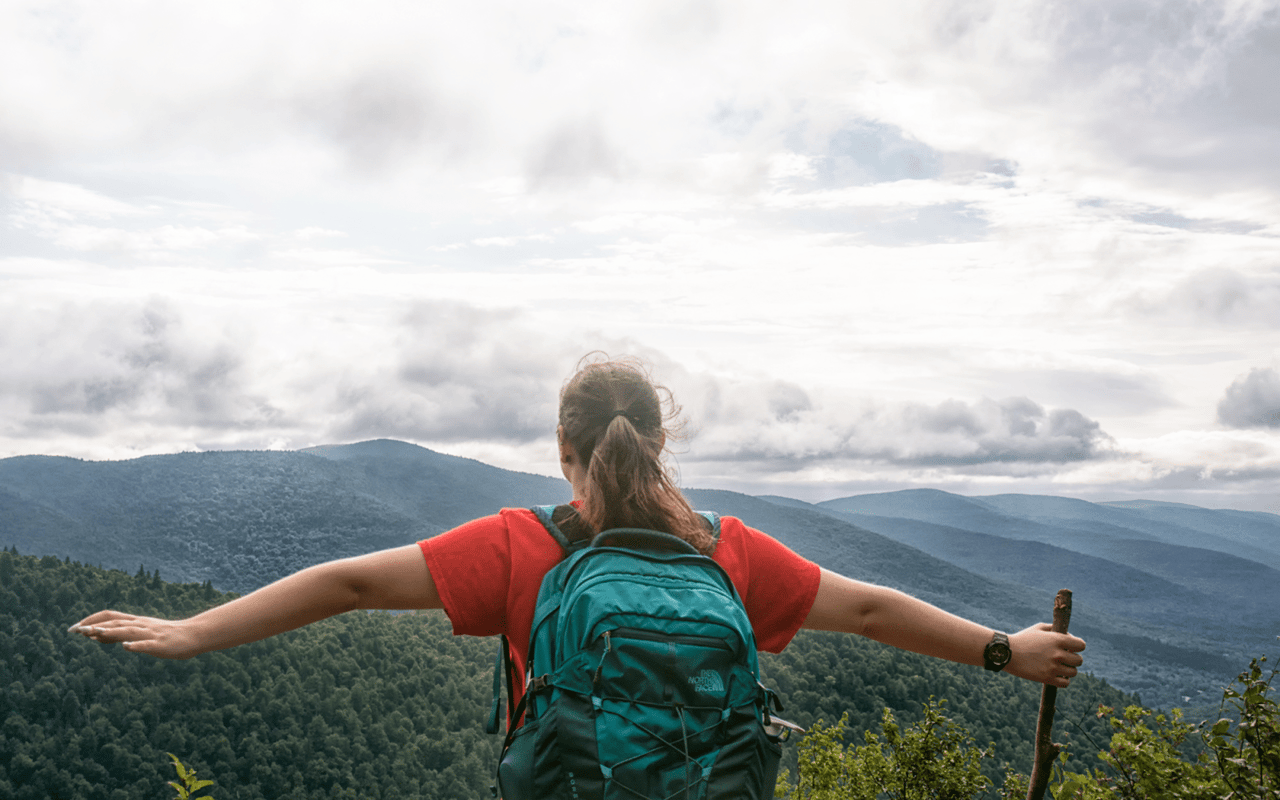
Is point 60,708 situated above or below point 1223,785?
below

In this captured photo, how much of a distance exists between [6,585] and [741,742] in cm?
9539

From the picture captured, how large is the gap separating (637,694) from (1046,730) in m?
1.27

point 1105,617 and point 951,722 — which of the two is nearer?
point 951,722

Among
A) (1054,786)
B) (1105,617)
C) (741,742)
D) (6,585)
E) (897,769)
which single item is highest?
(741,742)

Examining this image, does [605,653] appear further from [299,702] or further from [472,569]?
[299,702]

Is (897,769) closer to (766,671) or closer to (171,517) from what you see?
(766,671)

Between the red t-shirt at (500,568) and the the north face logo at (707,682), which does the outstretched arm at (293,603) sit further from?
the the north face logo at (707,682)

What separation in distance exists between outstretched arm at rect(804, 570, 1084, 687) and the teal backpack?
15.6 inches

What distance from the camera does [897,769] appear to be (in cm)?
654

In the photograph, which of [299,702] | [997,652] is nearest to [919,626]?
[997,652]

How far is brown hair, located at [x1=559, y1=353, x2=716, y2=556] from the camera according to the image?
7.13 ft

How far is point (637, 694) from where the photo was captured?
77.1 inches

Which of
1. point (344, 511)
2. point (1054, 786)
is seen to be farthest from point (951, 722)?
point (344, 511)

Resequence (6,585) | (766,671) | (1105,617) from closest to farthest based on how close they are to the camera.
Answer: (766,671) < (6,585) < (1105,617)
